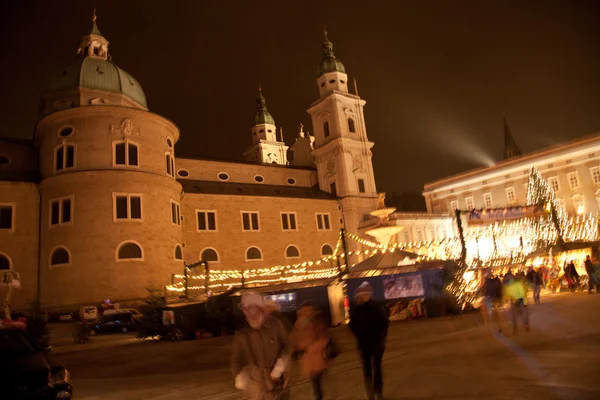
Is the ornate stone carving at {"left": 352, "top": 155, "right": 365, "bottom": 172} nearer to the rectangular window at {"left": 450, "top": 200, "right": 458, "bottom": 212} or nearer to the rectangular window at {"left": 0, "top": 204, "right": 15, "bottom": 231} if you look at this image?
the rectangular window at {"left": 450, "top": 200, "right": 458, "bottom": 212}

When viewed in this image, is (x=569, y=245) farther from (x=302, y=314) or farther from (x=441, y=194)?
(x=441, y=194)

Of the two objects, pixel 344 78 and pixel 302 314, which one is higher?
pixel 344 78

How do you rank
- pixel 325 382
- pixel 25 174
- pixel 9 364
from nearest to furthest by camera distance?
pixel 9 364 → pixel 325 382 → pixel 25 174

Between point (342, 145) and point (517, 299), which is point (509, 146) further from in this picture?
point (517, 299)

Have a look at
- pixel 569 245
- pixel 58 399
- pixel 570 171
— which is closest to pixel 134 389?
pixel 58 399

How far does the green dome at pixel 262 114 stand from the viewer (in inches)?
2569

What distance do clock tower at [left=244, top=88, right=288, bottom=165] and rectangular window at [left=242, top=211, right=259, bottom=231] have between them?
81.2 ft

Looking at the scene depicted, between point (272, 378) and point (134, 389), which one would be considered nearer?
point (272, 378)

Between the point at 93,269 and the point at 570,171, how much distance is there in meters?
48.8

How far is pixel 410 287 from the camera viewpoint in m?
17.4

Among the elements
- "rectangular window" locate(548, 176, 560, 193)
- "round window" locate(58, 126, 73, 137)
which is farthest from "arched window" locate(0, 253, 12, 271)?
"rectangular window" locate(548, 176, 560, 193)

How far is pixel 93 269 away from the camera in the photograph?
85.7 ft

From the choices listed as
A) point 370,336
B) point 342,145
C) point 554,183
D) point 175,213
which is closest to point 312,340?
point 370,336

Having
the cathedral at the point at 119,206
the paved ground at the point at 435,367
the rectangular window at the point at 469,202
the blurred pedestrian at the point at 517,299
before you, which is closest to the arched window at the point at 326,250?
the cathedral at the point at 119,206
